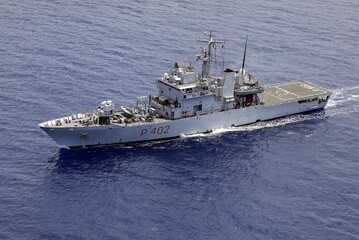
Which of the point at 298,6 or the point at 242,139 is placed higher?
the point at 298,6

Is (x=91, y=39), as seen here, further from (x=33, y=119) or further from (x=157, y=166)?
(x=157, y=166)

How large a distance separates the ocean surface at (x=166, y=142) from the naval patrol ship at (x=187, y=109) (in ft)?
7.28

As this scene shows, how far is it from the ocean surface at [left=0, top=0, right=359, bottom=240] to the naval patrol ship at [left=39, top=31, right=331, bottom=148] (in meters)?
2.22

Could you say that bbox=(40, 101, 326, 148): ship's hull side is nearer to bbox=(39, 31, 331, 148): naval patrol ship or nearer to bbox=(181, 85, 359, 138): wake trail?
bbox=(39, 31, 331, 148): naval patrol ship

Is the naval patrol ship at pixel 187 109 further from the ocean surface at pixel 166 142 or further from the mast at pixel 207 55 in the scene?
the ocean surface at pixel 166 142

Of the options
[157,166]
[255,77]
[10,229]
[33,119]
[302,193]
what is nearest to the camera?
[10,229]

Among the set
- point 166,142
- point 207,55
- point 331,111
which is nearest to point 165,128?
point 166,142

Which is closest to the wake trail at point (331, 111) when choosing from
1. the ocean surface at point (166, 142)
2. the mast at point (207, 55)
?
the ocean surface at point (166, 142)

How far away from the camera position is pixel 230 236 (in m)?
79.6

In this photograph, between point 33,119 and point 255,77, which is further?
point 255,77

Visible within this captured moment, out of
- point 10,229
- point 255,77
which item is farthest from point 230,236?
point 255,77

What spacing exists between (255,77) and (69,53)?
140ft

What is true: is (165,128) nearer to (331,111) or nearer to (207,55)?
(207,55)

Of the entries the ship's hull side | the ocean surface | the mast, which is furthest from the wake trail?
the mast
